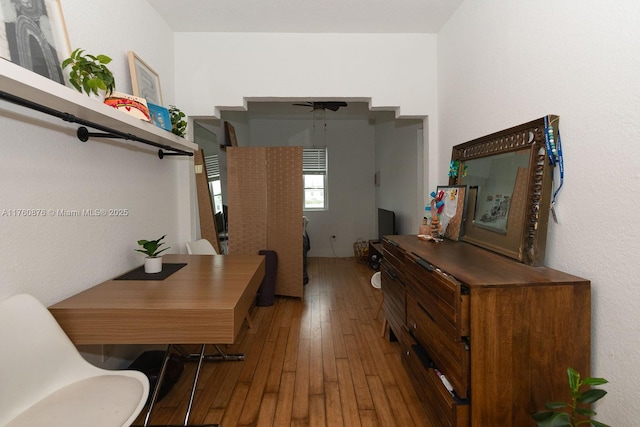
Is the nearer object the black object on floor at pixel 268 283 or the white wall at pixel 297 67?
the white wall at pixel 297 67

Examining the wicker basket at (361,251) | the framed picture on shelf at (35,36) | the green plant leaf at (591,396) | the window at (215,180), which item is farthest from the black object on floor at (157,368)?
the wicker basket at (361,251)

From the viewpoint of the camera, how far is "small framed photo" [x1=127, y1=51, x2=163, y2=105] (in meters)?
Answer: 1.96

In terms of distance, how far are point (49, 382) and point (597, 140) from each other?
238 cm

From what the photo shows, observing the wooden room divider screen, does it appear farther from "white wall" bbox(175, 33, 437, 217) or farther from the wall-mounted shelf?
the wall-mounted shelf

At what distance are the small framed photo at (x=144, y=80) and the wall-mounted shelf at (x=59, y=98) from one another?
484 mm

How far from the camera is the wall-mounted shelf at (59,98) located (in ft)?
3.00

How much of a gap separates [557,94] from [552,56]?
19 centimetres

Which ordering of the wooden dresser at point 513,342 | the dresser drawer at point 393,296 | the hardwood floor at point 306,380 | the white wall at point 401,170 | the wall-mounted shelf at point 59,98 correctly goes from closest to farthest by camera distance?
the wall-mounted shelf at point 59,98 < the wooden dresser at point 513,342 < the hardwood floor at point 306,380 < the dresser drawer at point 393,296 < the white wall at point 401,170

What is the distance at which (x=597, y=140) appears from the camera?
1209mm

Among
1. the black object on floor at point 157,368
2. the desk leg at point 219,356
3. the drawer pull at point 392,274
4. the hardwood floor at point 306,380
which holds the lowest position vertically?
the hardwood floor at point 306,380

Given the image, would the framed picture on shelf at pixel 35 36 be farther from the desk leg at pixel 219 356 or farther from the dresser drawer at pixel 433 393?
the dresser drawer at pixel 433 393

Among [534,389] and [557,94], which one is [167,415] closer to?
[534,389]

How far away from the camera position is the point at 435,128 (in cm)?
276
